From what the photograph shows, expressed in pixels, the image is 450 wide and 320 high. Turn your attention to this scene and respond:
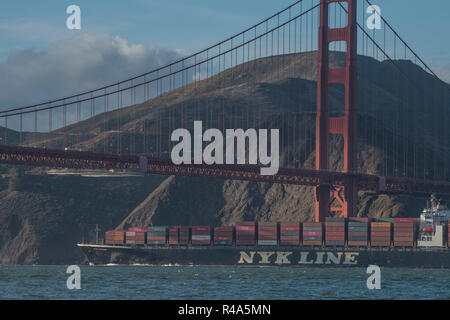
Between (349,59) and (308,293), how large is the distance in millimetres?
69007

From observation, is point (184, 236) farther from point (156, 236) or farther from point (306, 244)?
point (306, 244)

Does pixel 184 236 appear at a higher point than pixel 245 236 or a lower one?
lower

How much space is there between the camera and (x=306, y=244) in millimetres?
127312

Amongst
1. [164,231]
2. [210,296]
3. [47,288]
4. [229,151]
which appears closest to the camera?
[210,296]

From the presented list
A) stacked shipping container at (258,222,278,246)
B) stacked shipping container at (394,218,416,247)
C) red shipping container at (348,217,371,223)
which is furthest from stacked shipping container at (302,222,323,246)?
stacked shipping container at (394,218,416,247)

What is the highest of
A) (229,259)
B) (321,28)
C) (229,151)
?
(321,28)

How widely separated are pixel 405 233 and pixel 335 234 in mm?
9662

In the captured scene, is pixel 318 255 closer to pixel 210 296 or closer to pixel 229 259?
pixel 229 259

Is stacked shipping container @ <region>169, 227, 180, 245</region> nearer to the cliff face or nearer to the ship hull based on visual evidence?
the ship hull

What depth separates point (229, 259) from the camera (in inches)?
5005

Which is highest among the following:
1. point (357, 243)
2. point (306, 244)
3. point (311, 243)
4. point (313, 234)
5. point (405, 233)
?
point (405, 233)

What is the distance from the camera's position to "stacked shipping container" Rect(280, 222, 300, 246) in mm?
127438

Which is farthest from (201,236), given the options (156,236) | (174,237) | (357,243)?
(357,243)
